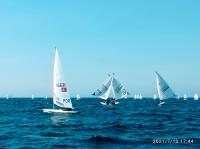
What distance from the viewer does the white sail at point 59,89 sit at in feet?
222

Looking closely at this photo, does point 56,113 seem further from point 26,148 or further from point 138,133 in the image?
point 26,148

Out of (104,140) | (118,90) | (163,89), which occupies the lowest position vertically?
(104,140)

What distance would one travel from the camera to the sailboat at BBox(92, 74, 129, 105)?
380 feet

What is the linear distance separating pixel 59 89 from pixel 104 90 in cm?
4893

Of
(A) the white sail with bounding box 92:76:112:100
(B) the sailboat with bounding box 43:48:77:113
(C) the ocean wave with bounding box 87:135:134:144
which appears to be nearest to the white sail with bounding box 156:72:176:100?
(A) the white sail with bounding box 92:76:112:100

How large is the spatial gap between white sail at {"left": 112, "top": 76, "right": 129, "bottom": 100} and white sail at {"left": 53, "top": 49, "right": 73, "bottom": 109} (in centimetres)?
5073

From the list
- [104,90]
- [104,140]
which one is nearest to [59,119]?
[104,140]

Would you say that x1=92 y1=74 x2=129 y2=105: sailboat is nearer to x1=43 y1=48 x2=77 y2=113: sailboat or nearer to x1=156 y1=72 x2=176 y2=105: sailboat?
x1=156 y1=72 x2=176 y2=105: sailboat

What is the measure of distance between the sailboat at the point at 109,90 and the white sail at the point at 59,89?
46.5 meters

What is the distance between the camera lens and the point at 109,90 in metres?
118

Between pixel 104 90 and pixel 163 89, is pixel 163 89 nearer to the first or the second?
pixel 163 89
